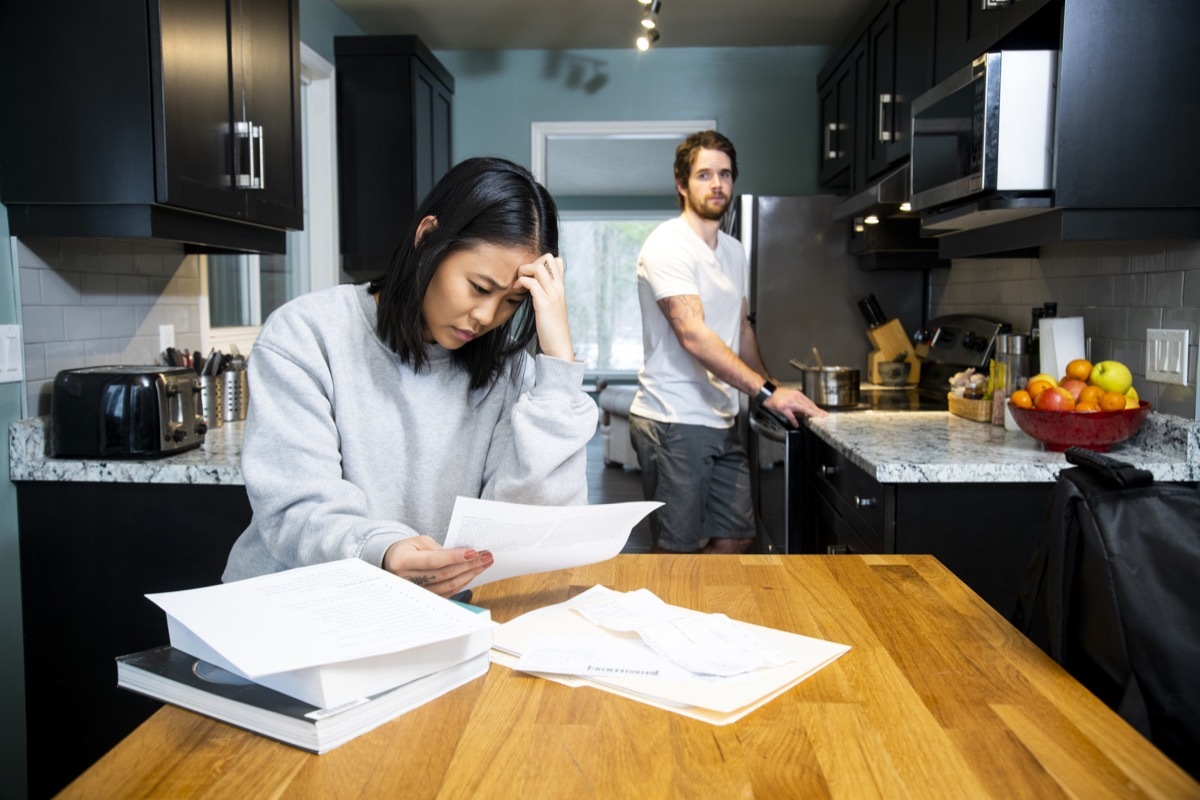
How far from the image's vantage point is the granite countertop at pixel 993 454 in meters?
2.03

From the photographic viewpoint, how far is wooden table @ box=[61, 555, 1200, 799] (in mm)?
789

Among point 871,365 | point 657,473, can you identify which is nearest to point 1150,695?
point 657,473

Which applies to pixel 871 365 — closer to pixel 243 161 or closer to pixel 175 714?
pixel 243 161

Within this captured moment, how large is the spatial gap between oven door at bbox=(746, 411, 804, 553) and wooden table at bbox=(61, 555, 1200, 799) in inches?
78.1

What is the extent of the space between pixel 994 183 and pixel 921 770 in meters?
1.59

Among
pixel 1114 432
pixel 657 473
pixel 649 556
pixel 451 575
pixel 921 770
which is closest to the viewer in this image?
pixel 921 770

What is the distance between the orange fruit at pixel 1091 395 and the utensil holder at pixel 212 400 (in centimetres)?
212

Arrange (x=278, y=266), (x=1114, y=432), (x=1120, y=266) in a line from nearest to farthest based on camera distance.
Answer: (x=1114, y=432) < (x=1120, y=266) < (x=278, y=266)

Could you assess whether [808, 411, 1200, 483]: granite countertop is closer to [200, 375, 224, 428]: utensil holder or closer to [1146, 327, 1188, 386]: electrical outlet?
[1146, 327, 1188, 386]: electrical outlet

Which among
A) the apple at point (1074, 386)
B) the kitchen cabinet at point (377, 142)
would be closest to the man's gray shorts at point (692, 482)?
the apple at point (1074, 386)

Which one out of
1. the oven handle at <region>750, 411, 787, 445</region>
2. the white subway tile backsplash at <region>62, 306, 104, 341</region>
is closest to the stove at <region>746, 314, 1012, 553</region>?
the oven handle at <region>750, 411, 787, 445</region>

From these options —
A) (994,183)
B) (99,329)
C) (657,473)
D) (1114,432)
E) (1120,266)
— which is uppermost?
(994,183)

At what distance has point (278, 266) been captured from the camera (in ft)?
12.9

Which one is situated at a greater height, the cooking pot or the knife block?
the knife block
